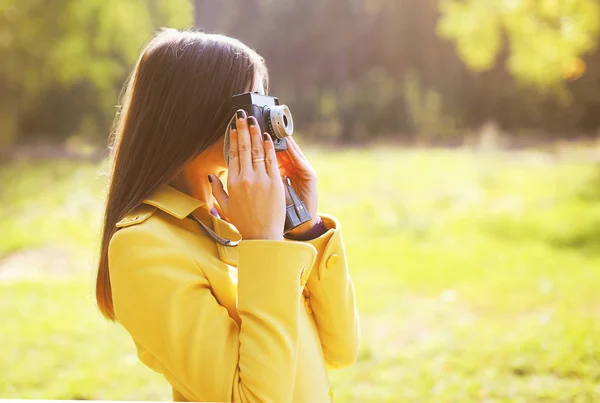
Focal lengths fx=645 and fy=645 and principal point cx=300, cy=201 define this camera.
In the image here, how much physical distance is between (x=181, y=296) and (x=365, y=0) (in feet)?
16.3

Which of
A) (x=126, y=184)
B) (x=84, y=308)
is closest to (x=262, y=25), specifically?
(x=84, y=308)

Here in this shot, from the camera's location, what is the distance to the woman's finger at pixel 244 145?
76 centimetres

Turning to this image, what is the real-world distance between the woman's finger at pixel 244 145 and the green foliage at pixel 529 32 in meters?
3.81

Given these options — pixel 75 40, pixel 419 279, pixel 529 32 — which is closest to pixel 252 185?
pixel 419 279

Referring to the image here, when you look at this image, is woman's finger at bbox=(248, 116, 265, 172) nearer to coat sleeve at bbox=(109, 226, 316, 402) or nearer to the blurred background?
coat sleeve at bbox=(109, 226, 316, 402)

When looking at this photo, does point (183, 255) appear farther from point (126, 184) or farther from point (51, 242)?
point (51, 242)

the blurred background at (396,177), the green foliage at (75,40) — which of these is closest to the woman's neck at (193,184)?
the blurred background at (396,177)

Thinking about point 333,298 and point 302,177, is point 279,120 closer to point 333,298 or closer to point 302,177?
point 302,177

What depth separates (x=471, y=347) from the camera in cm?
252

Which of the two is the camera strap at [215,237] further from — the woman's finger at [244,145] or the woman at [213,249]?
the woman's finger at [244,145]

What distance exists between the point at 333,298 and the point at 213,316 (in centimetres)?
21

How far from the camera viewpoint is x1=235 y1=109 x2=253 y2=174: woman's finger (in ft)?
2.49

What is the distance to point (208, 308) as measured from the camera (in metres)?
0.74

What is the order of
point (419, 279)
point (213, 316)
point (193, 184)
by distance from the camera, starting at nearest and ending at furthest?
point (213, 316), point (193, 184), point (419, 279)
